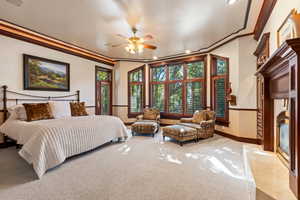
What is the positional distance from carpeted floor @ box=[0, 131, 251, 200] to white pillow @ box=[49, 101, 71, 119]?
1235 mm

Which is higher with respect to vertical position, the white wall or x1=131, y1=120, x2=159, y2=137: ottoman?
the white wall

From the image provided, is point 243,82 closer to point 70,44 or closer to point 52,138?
point 52,138

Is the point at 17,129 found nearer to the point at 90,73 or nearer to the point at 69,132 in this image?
the point at 69,132

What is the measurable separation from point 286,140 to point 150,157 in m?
2.39

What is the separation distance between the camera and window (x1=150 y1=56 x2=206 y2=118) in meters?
6.14

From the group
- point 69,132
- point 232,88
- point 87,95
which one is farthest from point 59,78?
point 232,88

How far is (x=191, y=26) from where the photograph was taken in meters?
3.79

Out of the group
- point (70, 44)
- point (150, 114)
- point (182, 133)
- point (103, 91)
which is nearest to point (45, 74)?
point (70, 44)

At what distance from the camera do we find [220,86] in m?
5.33

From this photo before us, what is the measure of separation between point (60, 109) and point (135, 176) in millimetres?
3036

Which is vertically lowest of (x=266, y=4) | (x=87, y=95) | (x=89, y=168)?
(x=89, y=168)

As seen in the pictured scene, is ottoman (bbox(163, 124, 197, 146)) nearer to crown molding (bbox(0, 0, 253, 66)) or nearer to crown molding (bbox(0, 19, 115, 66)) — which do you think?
crown molding (bbox(0, 0, 253, 66))

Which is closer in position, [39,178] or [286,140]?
[286,140]

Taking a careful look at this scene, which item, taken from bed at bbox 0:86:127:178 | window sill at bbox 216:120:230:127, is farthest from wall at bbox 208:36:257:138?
bed at bbox 0:86:127:178
